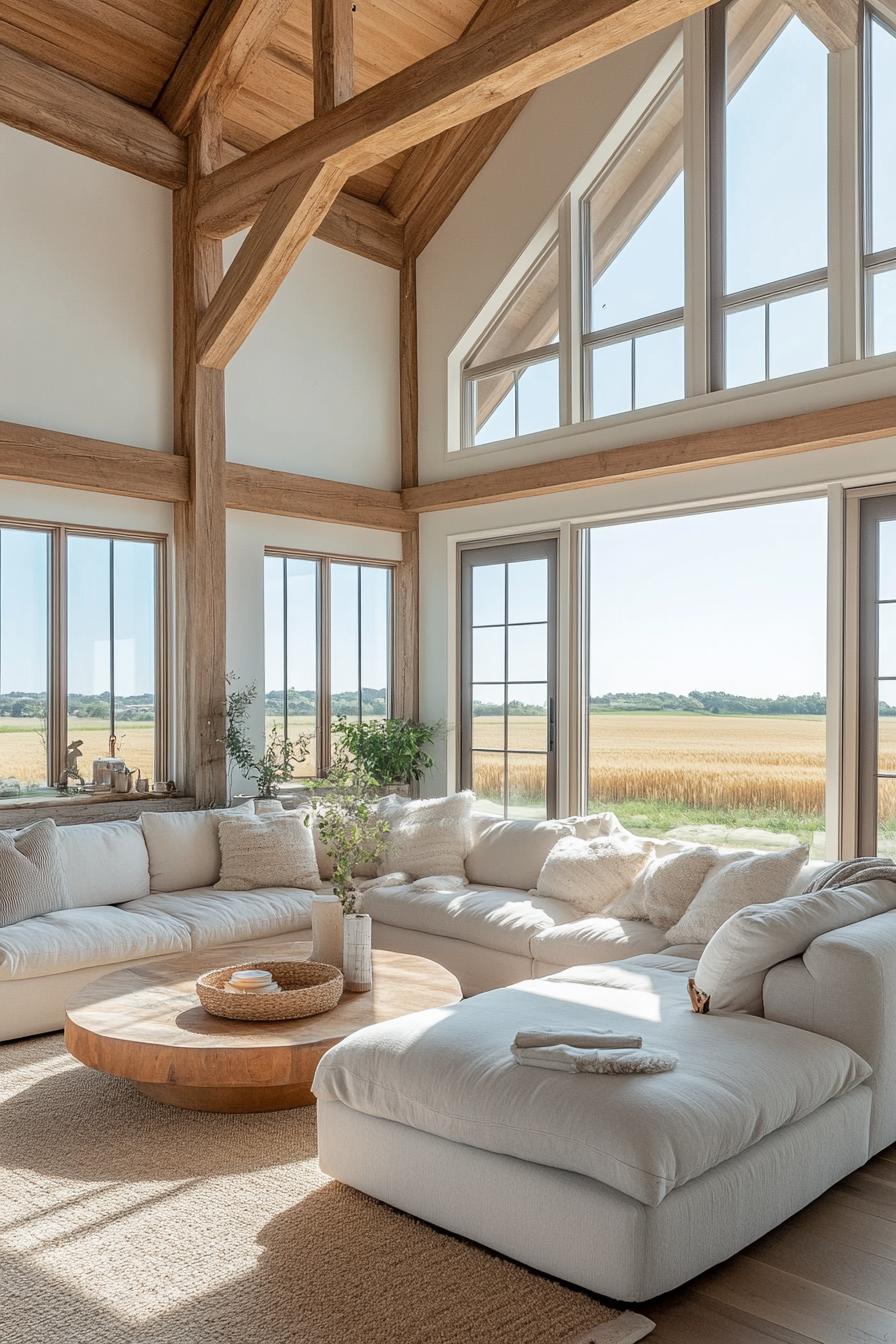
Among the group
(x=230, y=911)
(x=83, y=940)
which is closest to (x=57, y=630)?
(x=230, y=911)

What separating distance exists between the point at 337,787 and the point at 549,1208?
2.01 meters

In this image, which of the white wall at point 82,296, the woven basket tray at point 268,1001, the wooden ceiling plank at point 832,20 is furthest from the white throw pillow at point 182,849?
the wooden ceiling plank at point 832,20

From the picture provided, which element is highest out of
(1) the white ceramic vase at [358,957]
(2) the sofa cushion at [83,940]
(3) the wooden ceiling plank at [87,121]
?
(3) the wooden ceiling plank at [87,121]

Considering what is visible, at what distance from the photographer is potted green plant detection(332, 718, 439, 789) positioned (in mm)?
7250

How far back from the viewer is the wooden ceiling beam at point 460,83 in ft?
13.8

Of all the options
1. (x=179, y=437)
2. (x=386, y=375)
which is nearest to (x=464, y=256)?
(x=386, y=375)

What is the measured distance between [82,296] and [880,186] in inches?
170

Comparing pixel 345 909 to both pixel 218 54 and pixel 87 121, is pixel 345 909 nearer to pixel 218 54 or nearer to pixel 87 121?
pixel 87 121

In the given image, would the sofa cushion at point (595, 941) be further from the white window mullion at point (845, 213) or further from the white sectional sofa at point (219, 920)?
the white window mullion at point (845, 213)

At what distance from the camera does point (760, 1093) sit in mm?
2676

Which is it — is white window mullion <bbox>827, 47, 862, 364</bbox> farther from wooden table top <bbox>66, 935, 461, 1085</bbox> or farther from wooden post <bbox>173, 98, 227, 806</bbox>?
wooden table top <bbox>66, 935, 461, 1085</bbox>

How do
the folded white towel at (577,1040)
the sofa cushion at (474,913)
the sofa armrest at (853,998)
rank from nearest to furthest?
the folded white towel at (577,1040), the sofa armrest at (853,998), the sofa cushion at (474,913)

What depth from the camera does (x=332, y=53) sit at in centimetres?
556

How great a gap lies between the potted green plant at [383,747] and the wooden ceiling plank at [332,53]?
371cm
